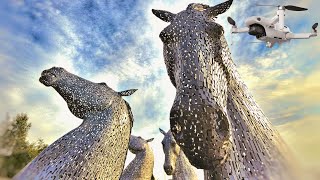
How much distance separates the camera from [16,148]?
9.27 meters

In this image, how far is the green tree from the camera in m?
7.88

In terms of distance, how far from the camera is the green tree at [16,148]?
7.88m

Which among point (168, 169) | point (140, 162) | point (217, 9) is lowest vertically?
point (217, 9)

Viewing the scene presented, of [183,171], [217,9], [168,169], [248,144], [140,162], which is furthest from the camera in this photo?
[168,169]

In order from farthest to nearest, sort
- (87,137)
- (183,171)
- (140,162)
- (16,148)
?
(16,148)
(183,171)
(140,162)
(87,137)

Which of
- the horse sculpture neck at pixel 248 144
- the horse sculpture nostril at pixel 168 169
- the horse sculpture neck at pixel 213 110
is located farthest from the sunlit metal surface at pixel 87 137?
the horse sculpture nostril at pixel 168 169

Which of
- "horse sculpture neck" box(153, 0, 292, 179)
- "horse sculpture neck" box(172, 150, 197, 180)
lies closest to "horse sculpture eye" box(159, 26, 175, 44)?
"horse sculpture neck" box(153, 0, 292, 179)

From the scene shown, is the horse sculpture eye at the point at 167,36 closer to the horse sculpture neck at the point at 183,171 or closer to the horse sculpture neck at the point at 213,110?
the horse sculpture neck at the point at 213,110

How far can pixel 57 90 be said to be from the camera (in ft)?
10.8

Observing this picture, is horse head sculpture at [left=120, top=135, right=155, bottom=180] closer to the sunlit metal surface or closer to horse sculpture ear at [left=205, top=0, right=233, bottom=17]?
the sunlit metal surface

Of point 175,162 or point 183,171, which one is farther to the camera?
point 175,162

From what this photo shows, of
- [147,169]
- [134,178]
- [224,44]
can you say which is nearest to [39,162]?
[224,44]

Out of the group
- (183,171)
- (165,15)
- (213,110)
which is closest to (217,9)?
(165,15)

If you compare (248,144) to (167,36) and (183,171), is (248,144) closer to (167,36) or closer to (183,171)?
(167,36)
